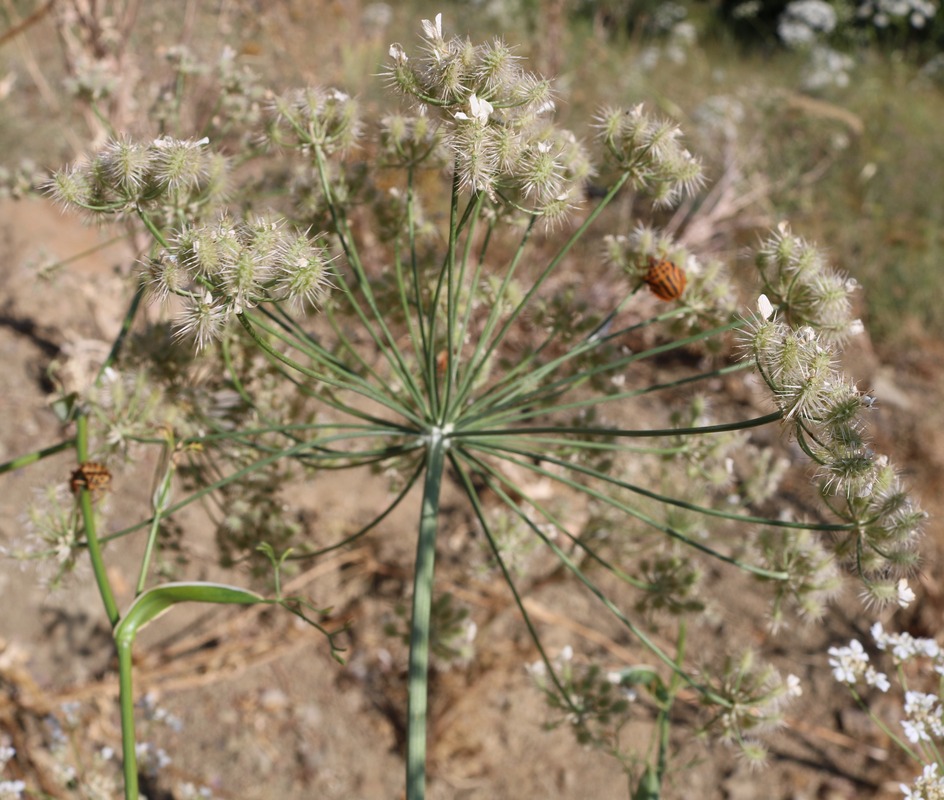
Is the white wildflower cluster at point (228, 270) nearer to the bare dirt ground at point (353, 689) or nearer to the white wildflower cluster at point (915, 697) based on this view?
the white wildflower cluster at point (915, 697)

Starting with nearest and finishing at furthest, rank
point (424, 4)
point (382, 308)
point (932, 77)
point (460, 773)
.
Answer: point (382, 308), point (460, 773), point (932, 77), point (424, 4)

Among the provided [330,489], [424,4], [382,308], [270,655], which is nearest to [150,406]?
[382,308]

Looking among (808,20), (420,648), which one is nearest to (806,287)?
(420,648)

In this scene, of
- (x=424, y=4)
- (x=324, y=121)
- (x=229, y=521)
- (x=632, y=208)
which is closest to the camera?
(x=324, y=121)

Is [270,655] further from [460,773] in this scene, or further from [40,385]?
[40,385]

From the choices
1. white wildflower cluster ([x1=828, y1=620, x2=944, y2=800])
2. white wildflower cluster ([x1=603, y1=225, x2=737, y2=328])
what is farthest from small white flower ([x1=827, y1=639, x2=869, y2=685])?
white wildflower cluster ([x1=603, y1=225, x2=737, y2=328])

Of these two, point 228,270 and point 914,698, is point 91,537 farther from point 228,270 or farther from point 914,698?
point 914,698

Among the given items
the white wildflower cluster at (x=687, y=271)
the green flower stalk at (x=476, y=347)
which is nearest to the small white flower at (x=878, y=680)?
the green flower stalk at (x=476, y=347)

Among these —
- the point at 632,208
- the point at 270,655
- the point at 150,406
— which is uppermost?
the point at 150,406
